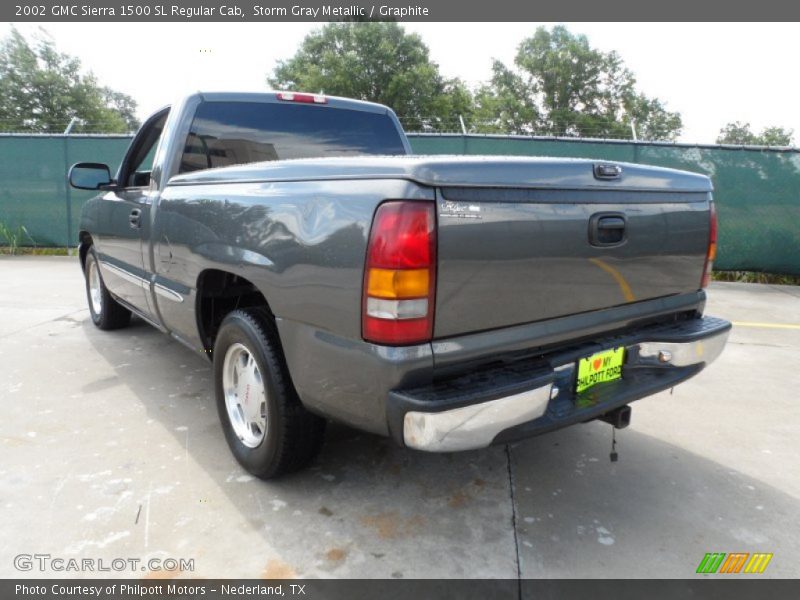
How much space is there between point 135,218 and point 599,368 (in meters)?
2.99

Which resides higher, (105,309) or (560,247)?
(560,247)

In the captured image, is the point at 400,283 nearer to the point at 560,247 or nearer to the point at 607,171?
the point at 560,247

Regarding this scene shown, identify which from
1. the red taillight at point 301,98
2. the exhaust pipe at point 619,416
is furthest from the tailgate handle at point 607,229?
the red taillight at point 301,98

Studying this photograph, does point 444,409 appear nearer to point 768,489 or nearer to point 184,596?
point 184,596

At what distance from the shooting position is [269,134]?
3379mm

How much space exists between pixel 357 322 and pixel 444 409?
415mm

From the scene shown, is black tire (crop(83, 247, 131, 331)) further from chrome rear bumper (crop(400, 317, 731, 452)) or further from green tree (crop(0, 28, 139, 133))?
green tree (crop(0, 28, 139, 133))

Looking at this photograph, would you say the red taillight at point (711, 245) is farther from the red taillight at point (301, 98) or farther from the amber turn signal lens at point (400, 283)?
the red taillight at point (301, 98)

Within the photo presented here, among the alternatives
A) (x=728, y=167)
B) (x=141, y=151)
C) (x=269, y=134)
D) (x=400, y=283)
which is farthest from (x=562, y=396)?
(x=728, y=167)

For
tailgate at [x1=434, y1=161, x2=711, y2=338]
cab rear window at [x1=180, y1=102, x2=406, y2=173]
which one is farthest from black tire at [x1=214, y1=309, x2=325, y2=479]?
cab rear window at [x1=180, y1=102, x2=406, y2=173]

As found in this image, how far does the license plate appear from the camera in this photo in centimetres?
221

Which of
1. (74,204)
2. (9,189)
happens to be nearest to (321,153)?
(74,204)

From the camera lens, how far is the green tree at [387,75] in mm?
40031

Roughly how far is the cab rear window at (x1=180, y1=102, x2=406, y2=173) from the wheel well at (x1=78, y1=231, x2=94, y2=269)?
2.30 m
